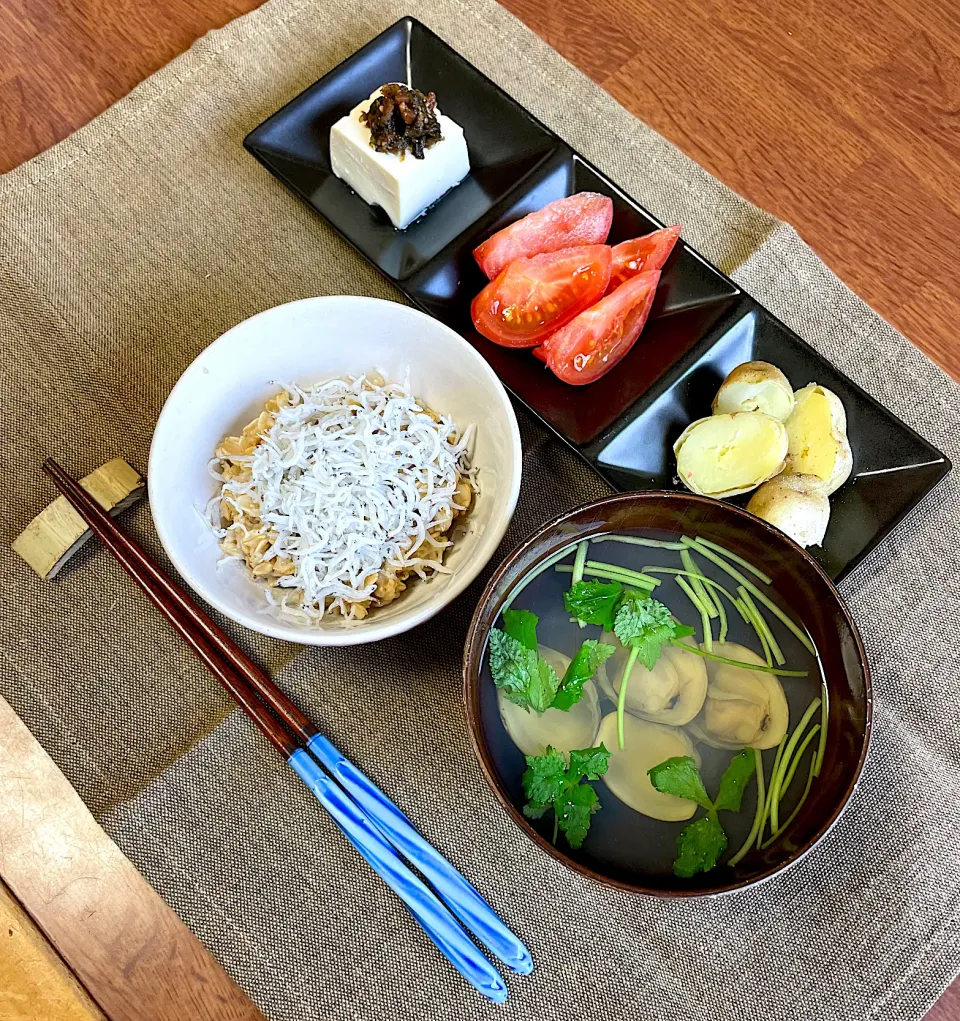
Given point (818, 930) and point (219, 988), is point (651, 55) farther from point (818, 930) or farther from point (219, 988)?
point (219, 988)

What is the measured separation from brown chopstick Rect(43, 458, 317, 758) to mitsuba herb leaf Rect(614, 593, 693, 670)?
1.40ft

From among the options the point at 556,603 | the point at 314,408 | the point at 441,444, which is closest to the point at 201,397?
the point at 314,408

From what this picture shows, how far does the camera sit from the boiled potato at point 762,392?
117cm

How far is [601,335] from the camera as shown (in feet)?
4.03

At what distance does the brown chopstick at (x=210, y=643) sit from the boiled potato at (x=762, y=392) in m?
0.72

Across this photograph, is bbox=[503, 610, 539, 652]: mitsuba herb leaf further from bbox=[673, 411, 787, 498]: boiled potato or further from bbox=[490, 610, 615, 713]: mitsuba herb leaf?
bbox=[673, 411, 787, 498]: boiled potato

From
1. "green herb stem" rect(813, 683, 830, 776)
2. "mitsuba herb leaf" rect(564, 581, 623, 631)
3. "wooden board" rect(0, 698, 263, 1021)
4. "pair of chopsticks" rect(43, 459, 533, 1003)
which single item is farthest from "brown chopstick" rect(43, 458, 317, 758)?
"green herb stem" rect(813, 683, 830, 776)

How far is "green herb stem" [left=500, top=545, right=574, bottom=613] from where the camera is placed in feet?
3.22

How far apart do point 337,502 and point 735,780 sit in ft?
1.86

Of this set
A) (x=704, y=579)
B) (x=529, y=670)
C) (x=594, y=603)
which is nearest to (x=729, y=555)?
Answer: (x=704, y=579)

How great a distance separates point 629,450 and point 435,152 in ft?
1.77

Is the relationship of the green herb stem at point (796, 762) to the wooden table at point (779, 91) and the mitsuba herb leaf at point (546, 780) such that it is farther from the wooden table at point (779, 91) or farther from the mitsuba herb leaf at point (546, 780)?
the wooden table at point (779, 91)

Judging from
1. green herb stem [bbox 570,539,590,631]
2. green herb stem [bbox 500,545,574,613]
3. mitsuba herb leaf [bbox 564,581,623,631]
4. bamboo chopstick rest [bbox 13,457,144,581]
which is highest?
bamboo chopstick rest [bbox 13,457,144,581]

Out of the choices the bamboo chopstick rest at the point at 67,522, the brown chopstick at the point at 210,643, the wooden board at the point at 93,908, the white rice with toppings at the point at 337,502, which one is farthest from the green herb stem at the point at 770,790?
the bamboo chopstick rest at the point at 67,522
